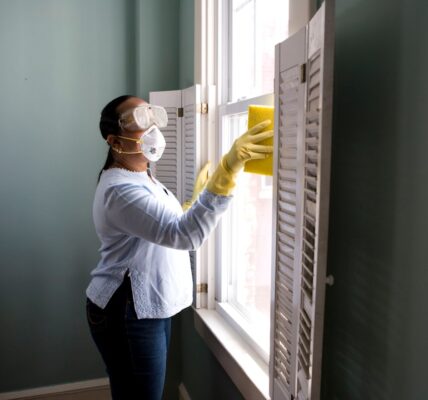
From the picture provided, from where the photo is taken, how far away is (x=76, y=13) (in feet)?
8.50

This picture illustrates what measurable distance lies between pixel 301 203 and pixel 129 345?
2.77ft

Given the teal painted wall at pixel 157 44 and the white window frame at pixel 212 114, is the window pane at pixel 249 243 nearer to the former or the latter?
the white window frame at pixel 212 114

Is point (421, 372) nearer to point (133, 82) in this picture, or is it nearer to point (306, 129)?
point (306, 129)

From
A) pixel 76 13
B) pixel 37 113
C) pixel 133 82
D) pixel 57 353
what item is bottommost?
pixel 57 353

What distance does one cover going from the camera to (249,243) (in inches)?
80.0

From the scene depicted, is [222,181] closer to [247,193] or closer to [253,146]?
[253,146]

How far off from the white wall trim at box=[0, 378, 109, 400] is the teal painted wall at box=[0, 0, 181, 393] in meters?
0.04

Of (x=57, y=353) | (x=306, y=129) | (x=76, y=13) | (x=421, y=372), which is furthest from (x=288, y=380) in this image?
(x=76, y=13)

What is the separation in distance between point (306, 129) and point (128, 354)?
1.00 meters

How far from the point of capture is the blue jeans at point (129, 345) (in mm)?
1628

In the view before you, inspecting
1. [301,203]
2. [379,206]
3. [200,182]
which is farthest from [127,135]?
[379,206]

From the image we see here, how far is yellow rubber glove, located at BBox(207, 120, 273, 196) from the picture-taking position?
1396mm

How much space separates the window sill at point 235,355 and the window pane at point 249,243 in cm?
8

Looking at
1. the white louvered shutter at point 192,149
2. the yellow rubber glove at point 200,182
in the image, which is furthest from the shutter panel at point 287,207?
the white louvered shutter at point 192,149
